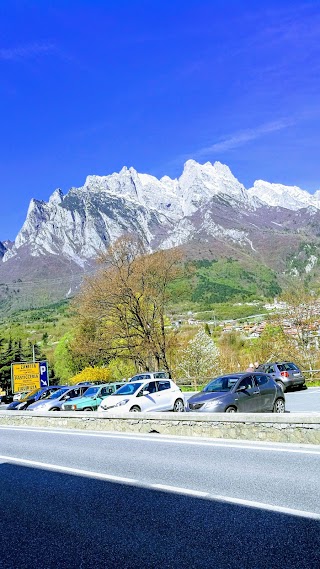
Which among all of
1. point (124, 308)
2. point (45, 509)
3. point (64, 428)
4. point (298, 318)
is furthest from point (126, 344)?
point (45, 509)

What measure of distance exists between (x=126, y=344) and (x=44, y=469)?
32.6 meters

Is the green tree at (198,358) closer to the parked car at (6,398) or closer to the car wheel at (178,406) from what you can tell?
the parked car at (6,398)

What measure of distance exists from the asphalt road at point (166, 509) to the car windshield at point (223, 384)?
192 inches

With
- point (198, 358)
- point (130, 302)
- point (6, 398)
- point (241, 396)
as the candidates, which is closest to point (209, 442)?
point (241, 396)

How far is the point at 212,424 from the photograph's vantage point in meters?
12.5

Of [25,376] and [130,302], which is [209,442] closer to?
[130,302]

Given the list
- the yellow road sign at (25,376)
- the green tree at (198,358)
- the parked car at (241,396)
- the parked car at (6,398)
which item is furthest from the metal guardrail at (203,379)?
the parked car at (6,398)

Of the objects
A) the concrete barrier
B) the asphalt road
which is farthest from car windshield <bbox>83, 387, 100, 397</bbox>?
the asphalt road

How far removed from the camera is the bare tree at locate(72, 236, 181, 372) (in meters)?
41.0

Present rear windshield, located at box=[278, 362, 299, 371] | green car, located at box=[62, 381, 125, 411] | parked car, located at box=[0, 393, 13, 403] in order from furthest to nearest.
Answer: parked car, located at box=[0, 393, 13, 403]
rear windshield, located at box=[278, 362, 299, 371]
green car, located at box=[62, 381, 125, 411]

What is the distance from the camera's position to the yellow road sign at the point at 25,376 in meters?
44.4

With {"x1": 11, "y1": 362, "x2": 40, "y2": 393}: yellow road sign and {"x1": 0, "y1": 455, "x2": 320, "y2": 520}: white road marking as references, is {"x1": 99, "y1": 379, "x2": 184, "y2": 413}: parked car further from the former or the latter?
{"x1": 11, "y1": 362, "x2": 40, "y2": 393}: yellow road sign

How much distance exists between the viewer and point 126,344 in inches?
1654

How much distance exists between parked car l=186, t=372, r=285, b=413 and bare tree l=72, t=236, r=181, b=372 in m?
25.2
